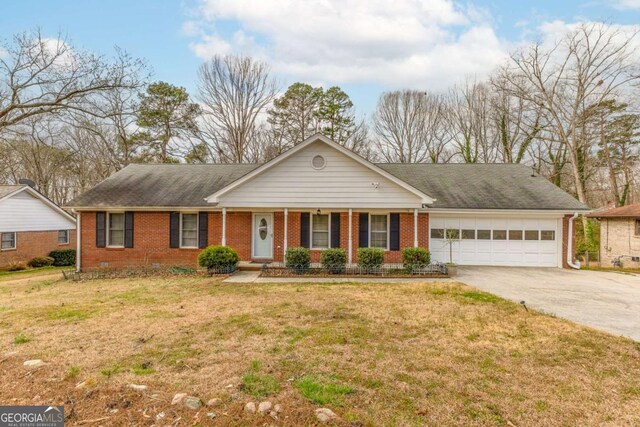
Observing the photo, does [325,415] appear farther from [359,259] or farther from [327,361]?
[359,259]

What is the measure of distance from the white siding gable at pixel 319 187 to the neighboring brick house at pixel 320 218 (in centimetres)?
4

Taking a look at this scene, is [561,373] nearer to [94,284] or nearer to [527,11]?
[94,284]

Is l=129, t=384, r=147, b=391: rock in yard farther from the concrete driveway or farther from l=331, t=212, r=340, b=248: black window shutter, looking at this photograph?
l=331, t=212, r=340, b=248: black window shutter

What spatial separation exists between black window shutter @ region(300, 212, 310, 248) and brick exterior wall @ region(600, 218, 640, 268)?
19.3 m

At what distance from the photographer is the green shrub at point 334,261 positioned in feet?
41.3

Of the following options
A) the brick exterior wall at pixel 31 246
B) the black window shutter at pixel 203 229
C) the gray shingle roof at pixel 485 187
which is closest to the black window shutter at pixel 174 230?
the black window shutter at pixel 203 229

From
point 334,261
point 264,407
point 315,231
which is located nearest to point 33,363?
point 264,407

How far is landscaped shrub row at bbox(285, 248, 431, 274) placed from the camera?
1257cm

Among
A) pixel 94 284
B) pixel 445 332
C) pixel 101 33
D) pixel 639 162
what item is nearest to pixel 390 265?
pixel 445 332

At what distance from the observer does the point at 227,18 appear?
14625 mm

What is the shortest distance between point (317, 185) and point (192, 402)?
34.2ft

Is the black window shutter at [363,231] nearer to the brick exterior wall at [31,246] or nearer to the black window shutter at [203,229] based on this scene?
the black window shutter at [203,229]

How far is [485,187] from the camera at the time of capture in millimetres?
15883

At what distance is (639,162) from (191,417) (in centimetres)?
3607
